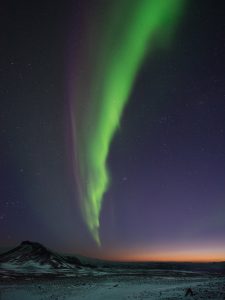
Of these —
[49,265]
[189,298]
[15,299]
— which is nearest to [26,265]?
[49,265]

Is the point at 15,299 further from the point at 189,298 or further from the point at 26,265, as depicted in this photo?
the point at 26,265

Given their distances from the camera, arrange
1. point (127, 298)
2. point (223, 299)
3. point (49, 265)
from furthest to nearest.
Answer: point (49, 265) → point (127, 298) → point (223, 299)

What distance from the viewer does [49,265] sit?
644 ft

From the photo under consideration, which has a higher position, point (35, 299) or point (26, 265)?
point (26, 265)

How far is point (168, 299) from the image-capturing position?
28.0 m

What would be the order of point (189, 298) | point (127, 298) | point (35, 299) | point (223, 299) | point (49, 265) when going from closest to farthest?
point (223, 299) → point (189, 298) → point (127, 298) → point (35, 299) → point (49, 265)

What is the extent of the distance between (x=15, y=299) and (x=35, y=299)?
9.95ft

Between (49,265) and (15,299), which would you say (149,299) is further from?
(49,265)

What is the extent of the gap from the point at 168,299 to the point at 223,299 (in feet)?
15.5

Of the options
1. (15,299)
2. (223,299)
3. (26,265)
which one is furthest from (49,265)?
(223,299)

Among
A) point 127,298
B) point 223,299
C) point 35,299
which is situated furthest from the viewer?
point 35,299

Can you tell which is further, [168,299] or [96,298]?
[96,298]

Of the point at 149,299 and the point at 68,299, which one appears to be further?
the point at 68,299

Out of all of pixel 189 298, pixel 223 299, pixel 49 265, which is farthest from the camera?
pixel 49 265
